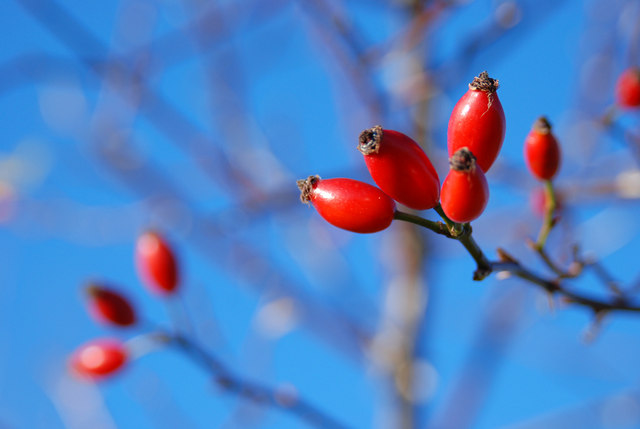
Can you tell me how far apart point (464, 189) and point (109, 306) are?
0.96m

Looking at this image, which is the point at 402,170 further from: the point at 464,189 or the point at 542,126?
the point at 542,126

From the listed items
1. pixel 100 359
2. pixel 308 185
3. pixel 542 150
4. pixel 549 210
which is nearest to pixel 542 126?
pixel 542 150

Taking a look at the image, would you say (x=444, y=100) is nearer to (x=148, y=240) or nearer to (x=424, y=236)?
(x=424, y=236)

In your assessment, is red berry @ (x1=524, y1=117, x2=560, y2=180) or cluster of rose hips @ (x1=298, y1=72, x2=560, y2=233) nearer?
cluster of rose hips @ (x1=298, y1=72, x2=560, y2=233)

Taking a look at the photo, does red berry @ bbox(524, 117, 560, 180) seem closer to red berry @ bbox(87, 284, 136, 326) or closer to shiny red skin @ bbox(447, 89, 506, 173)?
shiny red skin @ bbox(447, 89, 506, 173)

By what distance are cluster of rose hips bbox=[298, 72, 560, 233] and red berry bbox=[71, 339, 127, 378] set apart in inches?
35.6

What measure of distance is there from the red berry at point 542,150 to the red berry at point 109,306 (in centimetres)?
96

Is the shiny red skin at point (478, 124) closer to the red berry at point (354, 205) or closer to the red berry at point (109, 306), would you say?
the red berry at point (354, 205)

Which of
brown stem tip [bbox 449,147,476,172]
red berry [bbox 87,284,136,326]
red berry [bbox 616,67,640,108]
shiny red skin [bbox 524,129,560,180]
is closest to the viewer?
brown stem tip [bbox 449,147,476,172]

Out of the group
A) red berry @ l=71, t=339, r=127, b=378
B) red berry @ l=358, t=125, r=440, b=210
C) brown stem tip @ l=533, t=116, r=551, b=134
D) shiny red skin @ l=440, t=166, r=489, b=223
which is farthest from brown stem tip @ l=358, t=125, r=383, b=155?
red berry @ l=71, t=339, r=127, b=378

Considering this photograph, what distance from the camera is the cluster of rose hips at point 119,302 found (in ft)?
4.48

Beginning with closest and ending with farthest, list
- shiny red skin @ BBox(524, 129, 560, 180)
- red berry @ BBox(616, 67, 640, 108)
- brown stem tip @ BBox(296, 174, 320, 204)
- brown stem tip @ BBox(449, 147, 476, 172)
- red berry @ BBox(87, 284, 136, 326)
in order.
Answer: brown stem tip @ BBox(449, 147, 476, 172)
brown stem tip @ BBox(296, 174, 320, 204)
shiny red skin @ BBox(524, 129, 560, 180)
red berry @ BBox(616, 67, 640, 108)
red berry @ BBox(87, 284, 136, 326)

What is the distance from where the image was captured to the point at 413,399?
8.56 feet

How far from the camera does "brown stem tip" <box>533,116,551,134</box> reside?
929 mm
